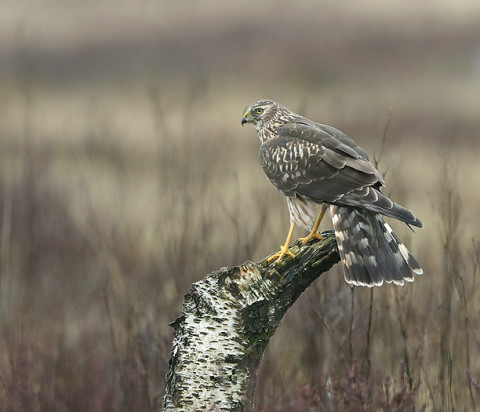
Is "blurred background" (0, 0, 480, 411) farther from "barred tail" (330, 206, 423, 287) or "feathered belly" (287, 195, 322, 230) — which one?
"feathered belly" (287, 195, 322, 230)

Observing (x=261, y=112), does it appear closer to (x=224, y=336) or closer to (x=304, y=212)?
(x=304, y=212)

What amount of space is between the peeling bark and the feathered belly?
0.66m

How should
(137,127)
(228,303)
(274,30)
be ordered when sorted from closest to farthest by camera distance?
(228,303) < (137,127) < (274,30)

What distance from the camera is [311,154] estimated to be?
14.4ft

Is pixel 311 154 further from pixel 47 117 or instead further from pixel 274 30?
pixel 274 30

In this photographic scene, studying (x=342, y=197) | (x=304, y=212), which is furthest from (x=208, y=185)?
(x=342, y=197)

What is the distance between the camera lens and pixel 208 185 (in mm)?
6461

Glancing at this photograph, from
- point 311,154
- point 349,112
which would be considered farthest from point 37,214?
point 349,112

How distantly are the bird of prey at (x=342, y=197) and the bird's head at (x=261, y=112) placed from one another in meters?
0.19

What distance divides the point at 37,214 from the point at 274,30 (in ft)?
72.2

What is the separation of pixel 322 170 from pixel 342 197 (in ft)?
0.90

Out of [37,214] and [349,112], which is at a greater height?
[349,112]

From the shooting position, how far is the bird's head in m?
5.09

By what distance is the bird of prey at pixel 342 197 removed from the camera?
3.89 meters
